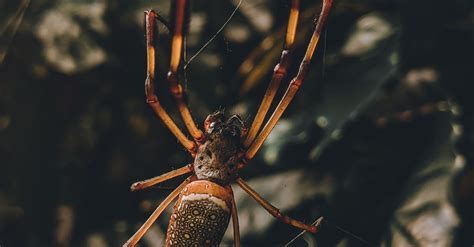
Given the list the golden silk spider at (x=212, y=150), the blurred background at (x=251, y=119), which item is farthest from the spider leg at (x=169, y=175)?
the blurred background at (x=251, y=119)

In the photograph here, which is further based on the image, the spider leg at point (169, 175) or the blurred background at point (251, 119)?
the blurred background at point (251, 119)

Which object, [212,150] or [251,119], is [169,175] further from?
[251,119]

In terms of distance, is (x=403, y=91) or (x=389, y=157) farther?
(x=403, y=91)

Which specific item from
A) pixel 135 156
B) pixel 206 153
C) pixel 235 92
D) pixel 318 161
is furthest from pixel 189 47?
pixel 206 153

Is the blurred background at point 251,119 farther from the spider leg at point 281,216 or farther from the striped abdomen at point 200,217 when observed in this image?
the striped abdomen at point 200,217

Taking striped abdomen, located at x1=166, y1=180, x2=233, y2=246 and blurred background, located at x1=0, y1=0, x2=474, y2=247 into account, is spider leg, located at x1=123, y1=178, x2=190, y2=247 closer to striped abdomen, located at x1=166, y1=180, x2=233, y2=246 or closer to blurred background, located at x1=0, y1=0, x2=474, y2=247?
striped abdomen, located at x1=166, y1=180, x2=233, y2=246

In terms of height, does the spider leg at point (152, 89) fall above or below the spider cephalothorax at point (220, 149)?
above

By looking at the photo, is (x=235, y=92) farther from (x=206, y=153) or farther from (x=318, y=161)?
(x=206, y=153)
